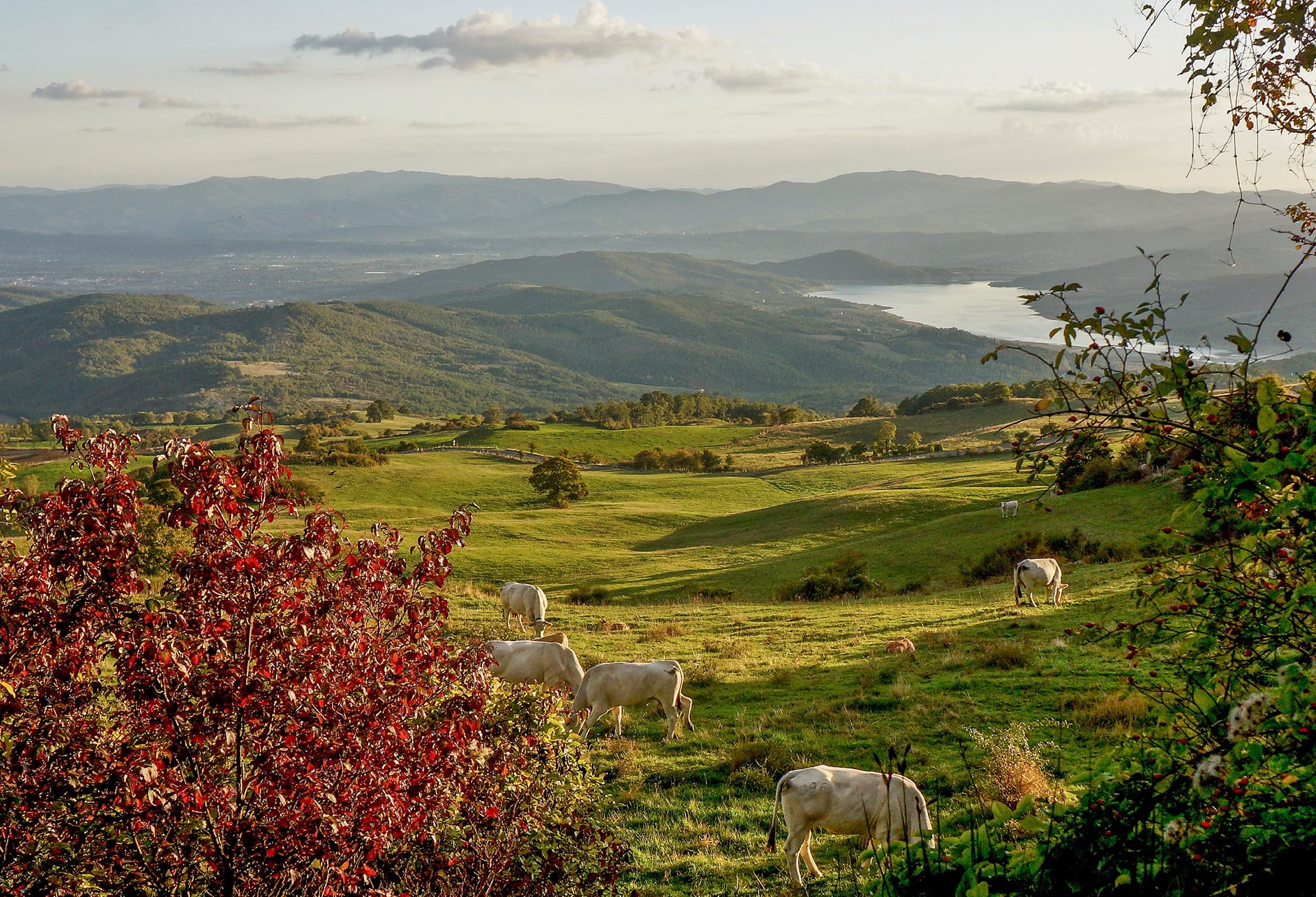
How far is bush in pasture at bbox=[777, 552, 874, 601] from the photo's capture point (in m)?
31.9

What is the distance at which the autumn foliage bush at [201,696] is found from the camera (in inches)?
221

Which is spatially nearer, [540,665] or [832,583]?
[540,665]

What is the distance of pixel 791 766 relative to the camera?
516 inches

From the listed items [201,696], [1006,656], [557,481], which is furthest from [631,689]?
[557,481]

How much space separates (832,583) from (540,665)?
18.0m

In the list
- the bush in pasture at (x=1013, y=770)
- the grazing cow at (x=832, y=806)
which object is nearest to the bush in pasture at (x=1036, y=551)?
the bush in pasture at (x=1013, y=770)

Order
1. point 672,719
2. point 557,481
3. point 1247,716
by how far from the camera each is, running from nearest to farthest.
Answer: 1. point 1247,716
2. point 672,719
3. point 557,481

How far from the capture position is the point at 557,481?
65000 mm

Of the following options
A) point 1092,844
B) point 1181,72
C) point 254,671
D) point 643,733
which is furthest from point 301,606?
point 643,733

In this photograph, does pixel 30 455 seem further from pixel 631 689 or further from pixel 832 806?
pixel 832 806

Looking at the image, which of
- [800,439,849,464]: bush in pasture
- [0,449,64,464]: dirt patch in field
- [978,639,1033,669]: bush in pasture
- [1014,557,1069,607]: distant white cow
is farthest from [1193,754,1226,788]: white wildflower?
[0,449,64,464]: dirt patch in field

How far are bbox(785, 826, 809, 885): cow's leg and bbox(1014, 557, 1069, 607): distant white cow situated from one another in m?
15.1

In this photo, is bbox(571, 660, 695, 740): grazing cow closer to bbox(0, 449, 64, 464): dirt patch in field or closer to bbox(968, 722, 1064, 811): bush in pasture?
bbox(968, 722, 1064, 811): bush in pasture

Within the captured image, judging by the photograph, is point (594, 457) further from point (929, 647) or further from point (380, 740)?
point (380, 740)
